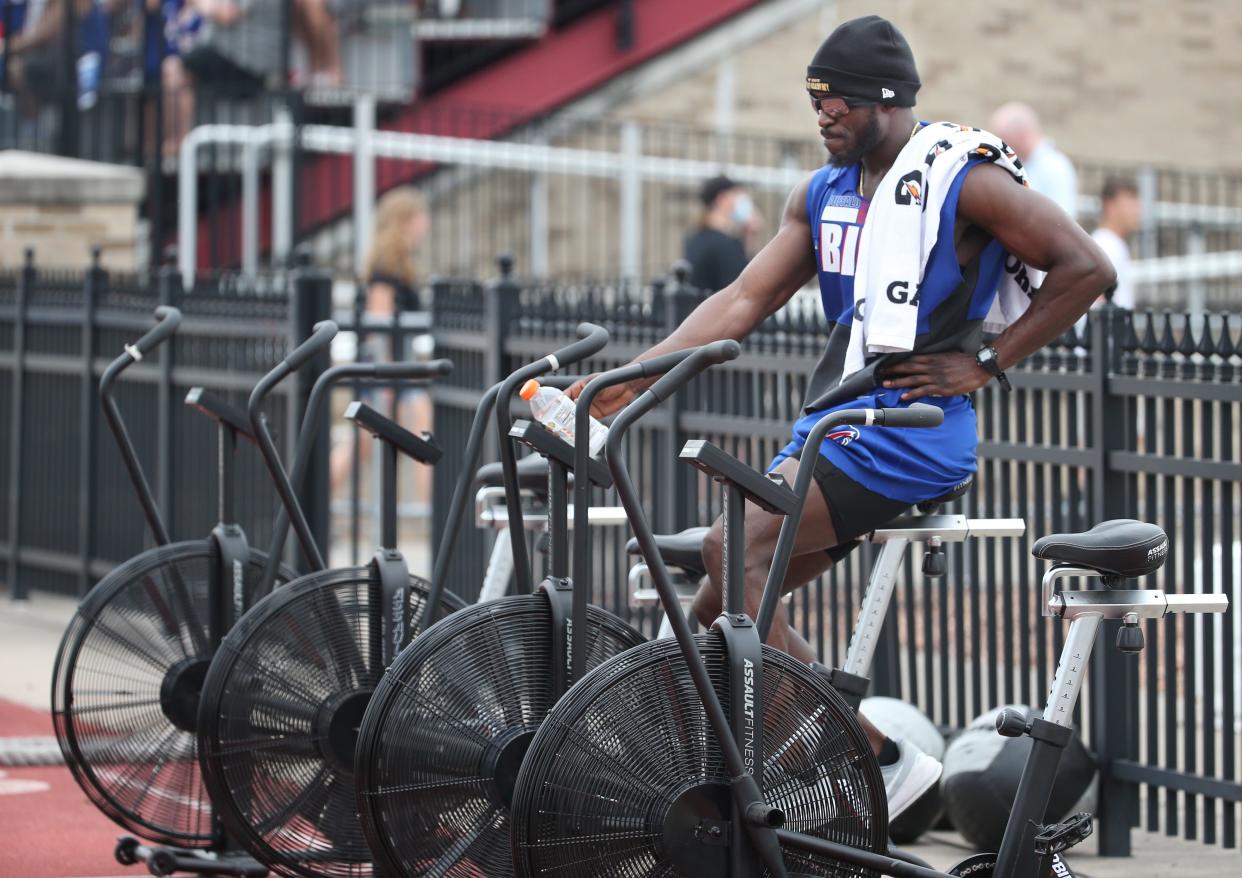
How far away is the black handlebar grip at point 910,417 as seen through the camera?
4.65 meters

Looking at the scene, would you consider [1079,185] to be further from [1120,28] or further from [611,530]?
[611,530]

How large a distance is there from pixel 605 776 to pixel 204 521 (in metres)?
6.27

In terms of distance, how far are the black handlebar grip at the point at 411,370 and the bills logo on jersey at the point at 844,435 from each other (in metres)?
1.26

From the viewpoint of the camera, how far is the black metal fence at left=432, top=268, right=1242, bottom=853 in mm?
6520

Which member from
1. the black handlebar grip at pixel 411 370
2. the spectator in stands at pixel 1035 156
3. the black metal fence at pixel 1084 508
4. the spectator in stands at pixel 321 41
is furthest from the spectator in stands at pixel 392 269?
the black handlebar grip at pixel 411 370

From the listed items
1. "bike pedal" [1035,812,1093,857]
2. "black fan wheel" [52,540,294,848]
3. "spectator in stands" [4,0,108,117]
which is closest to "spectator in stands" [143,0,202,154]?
"spectator in stands" [4,0,108,117]

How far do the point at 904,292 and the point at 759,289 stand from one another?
0.57 meters

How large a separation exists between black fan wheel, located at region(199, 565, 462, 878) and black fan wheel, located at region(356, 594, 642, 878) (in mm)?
656

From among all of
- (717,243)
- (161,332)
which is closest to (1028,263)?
(161,332)

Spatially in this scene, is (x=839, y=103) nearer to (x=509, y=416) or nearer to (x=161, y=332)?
(x=509, y=416)

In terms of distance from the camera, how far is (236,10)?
17.9m

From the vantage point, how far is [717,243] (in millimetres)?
12297

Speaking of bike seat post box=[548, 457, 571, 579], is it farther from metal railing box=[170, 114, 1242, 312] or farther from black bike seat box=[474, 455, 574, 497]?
metal railing box=[170, 114, 1242, 312]

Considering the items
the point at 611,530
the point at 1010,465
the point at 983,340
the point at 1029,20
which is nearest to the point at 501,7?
the point at 1029,20
